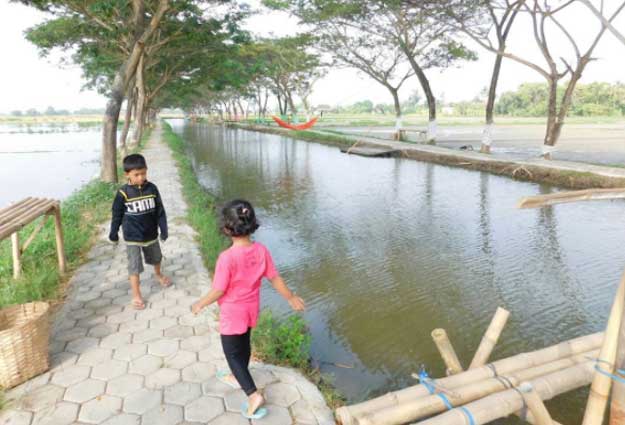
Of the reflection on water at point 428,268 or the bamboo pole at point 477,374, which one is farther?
the reflection on water at point 428,268

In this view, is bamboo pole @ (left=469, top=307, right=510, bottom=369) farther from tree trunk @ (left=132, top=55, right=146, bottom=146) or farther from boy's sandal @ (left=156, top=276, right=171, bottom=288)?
tree trunk @ (left=132, top=55, right=146, bottom=146)

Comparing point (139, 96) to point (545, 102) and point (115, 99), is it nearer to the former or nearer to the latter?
point (115, 99)

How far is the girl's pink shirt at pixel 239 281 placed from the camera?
2417 millimetres

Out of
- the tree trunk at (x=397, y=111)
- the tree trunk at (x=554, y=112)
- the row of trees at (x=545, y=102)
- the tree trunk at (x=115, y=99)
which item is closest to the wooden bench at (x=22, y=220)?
the tree trunk at (x=115, y=99)

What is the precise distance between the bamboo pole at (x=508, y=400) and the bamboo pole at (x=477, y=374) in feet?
0.52

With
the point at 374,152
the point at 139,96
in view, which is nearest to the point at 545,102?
the point at 374,152

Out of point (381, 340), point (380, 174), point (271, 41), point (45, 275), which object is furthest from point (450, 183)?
point (271, 41)

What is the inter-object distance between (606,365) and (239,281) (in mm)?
2101

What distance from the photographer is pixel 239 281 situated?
2.47 metres

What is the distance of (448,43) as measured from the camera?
20.1 m

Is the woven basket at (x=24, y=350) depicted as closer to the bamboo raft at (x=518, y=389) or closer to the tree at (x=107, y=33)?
the bamboo raft at (x=518, y=389)

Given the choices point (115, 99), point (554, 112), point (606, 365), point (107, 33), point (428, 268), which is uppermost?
point (107, 33)

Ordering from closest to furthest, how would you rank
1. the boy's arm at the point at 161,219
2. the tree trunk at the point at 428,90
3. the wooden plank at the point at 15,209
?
the wooden plank at the point at 15,209
the boy's arm at the point at 161,219
the tree trunk at the point at 428,90

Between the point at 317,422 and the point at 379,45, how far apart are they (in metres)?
22.1
